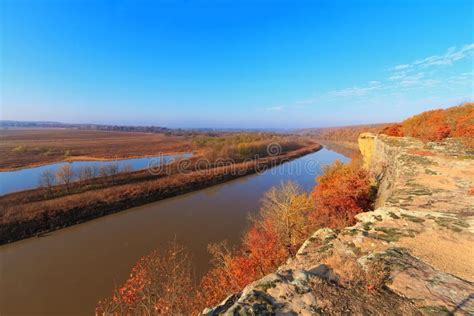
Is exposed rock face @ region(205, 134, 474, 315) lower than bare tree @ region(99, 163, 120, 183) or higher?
higher

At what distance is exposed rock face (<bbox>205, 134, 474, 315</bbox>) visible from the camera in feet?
9.95

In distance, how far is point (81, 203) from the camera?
19688 millimetres

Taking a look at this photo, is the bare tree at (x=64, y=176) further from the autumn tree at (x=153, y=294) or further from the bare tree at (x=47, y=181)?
the autumn tree at (x=153, y=294)

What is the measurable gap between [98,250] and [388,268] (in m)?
16.2

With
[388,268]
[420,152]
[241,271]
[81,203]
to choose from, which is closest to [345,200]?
[420,152]

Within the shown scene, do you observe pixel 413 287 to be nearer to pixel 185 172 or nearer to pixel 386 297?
pixel 386 297

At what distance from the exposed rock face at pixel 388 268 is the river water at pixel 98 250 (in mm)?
9252

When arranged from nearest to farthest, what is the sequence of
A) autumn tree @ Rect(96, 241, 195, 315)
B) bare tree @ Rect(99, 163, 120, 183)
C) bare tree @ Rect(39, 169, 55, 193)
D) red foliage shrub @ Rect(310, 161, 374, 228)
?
autumn tree @ Rect(96, 241, 195, 315)
red foliage shrub @ Rect(310, 161, 374, 228)
bare tree @ Rect(39, 169, 55, 193)
bare tree @ Rect(99, 163, 120, 183)

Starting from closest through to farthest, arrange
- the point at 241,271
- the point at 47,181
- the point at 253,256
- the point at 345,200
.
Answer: the point at 241,271, the point at 253,256, the point at 345,200, the point at 47,181

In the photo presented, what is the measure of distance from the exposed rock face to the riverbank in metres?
20.4

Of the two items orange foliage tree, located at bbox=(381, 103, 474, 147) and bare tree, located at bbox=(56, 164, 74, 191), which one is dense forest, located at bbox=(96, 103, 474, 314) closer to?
orange foliage tree, located at bbox=(381, 103, 474, 147)

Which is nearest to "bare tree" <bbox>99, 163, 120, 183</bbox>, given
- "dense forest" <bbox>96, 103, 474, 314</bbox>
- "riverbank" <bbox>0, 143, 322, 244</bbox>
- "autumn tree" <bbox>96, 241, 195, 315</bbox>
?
"riverbank" <bbox>0, 143, 322, 244</bbox>

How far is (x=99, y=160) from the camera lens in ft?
141

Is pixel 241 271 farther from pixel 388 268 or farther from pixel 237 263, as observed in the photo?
pixel 388 268
